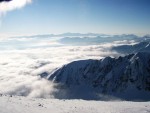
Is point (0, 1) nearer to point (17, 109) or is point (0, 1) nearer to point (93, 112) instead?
point (17, 109)

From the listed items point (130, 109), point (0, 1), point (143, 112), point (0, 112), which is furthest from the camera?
point (130, 109)

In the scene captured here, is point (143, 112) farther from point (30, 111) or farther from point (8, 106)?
point (8, 106)

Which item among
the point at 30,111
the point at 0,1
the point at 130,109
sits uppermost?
the point at 0,1

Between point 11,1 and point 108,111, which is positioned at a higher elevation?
point 11,1

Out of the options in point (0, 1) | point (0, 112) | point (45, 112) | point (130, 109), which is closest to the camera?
point (0, 1)

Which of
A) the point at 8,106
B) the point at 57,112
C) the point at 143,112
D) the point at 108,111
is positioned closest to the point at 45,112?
the point at 57,112

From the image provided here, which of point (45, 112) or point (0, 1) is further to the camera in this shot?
point (45, 112)

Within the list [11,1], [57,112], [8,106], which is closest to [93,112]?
[57,112]

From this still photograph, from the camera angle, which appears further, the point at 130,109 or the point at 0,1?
the point at 130,109

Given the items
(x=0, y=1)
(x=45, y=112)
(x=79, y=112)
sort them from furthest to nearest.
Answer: (x=79, y=112)
(x=45, y=112)
(x=0, y=1)
